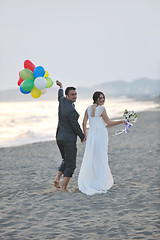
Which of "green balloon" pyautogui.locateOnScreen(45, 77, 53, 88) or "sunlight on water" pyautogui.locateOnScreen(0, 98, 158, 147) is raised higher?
"green balloon" pyautogui.locateOnScreen(45, 77, 53, 88)

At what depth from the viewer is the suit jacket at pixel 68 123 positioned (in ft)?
18.0

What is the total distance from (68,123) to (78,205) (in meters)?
1.35

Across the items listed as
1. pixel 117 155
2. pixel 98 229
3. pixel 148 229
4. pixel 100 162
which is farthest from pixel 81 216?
pixel 117 155

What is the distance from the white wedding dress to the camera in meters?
5.79

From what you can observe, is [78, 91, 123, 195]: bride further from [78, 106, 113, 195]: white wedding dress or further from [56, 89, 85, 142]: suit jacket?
[56, 89, 85, 142]: suit jacket

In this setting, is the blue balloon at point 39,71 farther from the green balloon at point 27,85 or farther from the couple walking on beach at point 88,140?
the couple walking on beach at point 88,140

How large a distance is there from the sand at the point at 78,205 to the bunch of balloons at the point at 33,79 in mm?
1856

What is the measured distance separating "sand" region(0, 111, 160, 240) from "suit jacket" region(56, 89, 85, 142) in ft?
3.29

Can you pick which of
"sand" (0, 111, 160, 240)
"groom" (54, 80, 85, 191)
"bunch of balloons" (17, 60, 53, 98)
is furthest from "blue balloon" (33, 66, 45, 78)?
"sand" (0, 111, 160, 240)

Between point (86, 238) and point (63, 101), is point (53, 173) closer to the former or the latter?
point (63, 101)

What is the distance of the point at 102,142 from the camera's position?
5809mm

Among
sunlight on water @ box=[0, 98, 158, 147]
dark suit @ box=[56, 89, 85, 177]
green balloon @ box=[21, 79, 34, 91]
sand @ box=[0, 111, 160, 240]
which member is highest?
green balloon @ box=[21, 79, 34, 91]

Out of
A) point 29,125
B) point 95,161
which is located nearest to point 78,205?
point 95,161

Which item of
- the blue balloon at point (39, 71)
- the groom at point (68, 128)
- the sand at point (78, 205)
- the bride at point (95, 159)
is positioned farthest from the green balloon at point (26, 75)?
the sand at point (78, 205)
